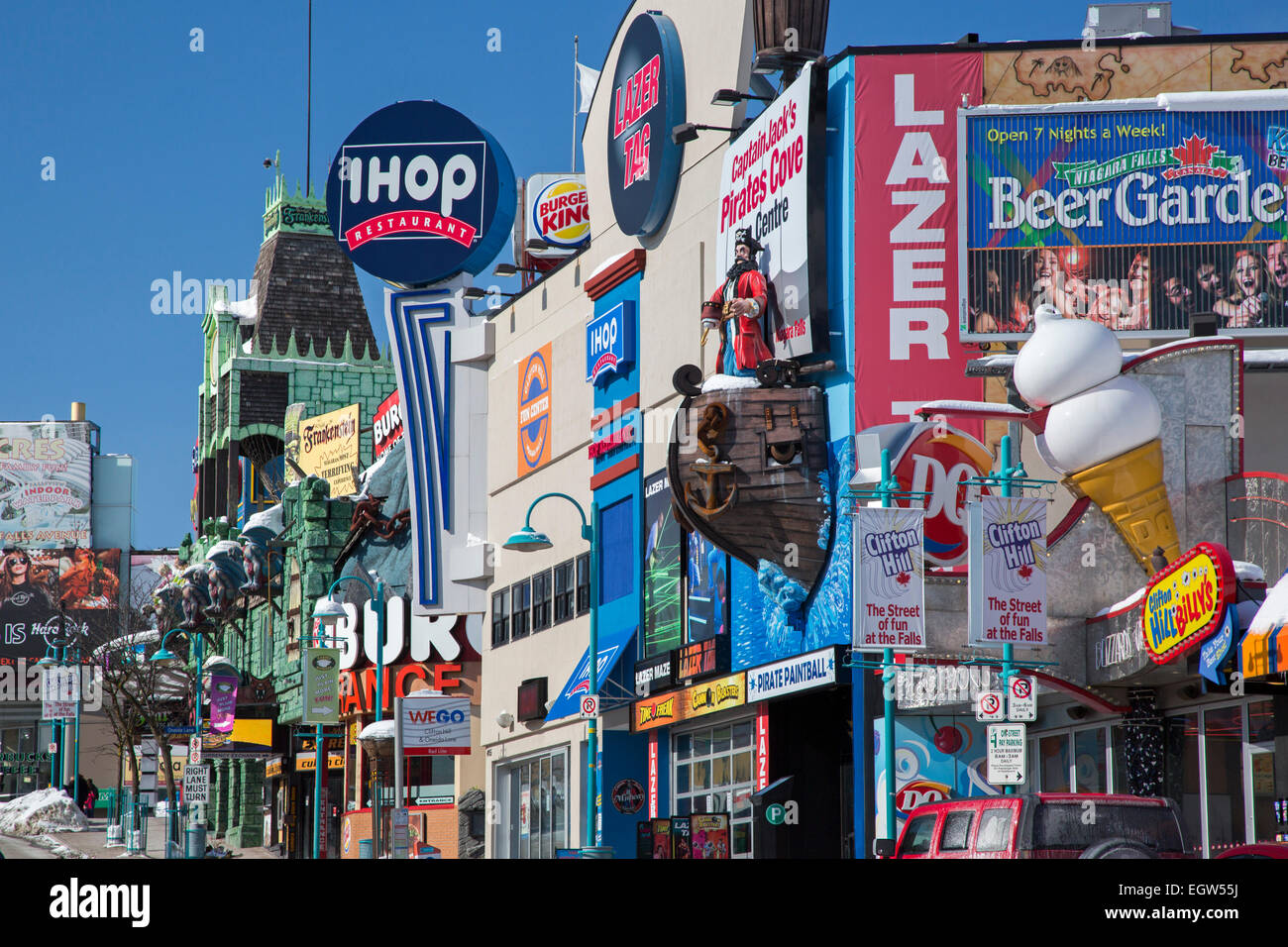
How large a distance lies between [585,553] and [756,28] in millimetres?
14348

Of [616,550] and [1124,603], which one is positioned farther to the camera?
[616,550]

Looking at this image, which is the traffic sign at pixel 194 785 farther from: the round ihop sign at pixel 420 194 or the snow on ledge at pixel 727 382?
the round ihop sign at pixel 420 194

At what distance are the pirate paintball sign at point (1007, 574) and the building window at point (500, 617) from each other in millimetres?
26532

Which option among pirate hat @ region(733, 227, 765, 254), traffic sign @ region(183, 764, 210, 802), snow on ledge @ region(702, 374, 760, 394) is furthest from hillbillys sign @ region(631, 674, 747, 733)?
traffic sign @ region(183, 764, 210, 802)

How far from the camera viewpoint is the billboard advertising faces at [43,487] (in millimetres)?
137000

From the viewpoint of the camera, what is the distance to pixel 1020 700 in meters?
23.3

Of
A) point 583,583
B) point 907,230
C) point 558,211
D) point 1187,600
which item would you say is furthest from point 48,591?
point 1187,600

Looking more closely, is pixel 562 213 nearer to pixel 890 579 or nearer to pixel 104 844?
pixel 104 844

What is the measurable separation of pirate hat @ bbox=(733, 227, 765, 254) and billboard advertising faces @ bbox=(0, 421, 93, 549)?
114 metres

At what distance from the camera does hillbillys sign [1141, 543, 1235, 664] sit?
2156 cm

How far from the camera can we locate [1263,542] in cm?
2592

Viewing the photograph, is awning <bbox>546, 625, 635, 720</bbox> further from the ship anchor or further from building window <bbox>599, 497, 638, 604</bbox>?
the ship anchor

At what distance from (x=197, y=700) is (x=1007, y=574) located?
5704 centimetres
